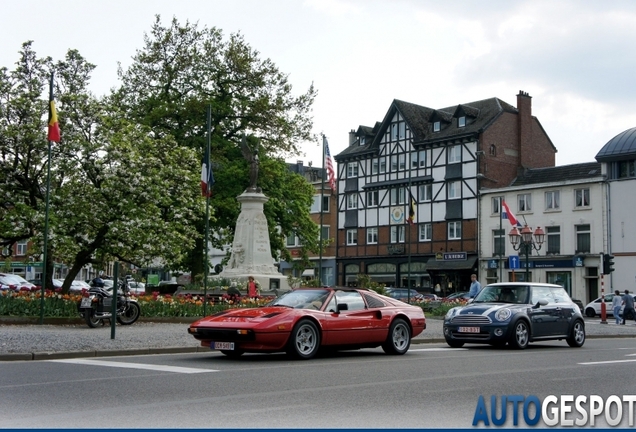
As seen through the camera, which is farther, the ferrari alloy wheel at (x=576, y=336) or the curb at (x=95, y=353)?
the ferrari alloy wheel at (x=576, y=336)

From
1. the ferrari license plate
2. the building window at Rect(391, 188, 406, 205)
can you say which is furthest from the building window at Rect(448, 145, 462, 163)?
the ferrari license plate

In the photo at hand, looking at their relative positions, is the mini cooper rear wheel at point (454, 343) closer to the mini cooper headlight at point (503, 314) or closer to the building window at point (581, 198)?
the mini cooper headlight at point (503, 314)

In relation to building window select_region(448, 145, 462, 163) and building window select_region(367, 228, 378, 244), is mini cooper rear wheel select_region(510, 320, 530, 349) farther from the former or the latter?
building window select_region(367, 228, 378, 244)

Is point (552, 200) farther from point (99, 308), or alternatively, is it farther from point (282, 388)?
point (282, 388)

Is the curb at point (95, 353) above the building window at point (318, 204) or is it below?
below

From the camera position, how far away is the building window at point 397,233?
73.4 m

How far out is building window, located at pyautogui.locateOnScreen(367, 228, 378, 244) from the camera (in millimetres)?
75713

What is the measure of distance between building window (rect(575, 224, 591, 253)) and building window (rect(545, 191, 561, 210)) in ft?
7.71

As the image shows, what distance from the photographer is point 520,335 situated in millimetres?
19188

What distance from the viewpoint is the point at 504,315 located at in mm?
19047

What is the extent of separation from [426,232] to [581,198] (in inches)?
533

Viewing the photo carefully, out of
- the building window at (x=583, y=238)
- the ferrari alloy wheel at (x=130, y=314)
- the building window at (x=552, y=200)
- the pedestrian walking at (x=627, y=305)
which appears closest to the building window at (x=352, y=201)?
the building window at (x=552, y=200)

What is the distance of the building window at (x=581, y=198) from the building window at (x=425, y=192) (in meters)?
12.7

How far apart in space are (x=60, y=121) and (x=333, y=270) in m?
49.1
